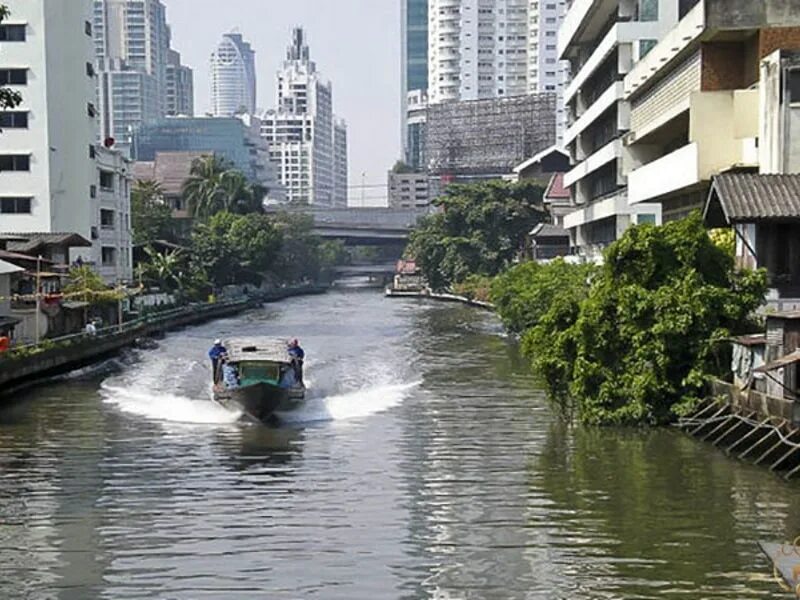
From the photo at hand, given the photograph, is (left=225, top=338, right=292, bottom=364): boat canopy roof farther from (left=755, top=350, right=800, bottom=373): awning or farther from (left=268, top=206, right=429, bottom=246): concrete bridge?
(left=268, top=206, right=429, bottom=246): concrete bridge

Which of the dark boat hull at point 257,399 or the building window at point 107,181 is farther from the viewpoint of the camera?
the building window at point 107,181

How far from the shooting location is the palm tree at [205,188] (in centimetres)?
12575

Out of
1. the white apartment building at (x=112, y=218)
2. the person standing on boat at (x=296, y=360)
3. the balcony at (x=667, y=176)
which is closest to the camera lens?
the person standing on boat at (x=296, y=360)

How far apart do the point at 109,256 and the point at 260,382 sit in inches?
2035

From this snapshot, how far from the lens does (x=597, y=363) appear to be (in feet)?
110

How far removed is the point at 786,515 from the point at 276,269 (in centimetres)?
12272

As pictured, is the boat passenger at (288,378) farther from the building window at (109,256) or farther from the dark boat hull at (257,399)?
the building window at (109,256)

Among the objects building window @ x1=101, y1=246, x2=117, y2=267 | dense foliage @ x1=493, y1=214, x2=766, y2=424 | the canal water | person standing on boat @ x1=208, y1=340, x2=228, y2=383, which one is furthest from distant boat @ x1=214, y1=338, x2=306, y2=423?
building window @ x1=101, y1=246, x2=117, y2=267

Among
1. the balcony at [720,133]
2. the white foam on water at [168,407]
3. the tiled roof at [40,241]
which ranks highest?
the balcony at [720,133]

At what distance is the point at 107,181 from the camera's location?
8706 centimetres

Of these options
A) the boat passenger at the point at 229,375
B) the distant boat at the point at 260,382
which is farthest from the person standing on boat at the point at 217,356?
the boat passenger at the point at 229,375

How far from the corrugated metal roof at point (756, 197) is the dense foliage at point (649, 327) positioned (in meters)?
1.70

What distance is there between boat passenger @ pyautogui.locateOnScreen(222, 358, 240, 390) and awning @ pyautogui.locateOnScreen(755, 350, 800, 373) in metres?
17.1

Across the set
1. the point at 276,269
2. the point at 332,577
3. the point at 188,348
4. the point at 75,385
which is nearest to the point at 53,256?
the point at 188,348
